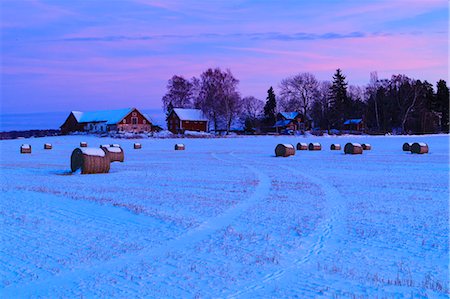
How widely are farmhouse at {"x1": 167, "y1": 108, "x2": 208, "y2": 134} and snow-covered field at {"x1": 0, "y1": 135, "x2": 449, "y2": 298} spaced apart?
7971 cm

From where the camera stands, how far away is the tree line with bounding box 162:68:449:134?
91.4m

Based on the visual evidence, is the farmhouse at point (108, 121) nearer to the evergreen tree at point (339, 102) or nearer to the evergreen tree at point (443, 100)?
the evergreen tree at point (339, 102)

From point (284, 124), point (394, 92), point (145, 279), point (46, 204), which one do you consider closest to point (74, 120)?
point (284, 124)

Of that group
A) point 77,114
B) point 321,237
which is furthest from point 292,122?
point 321,237

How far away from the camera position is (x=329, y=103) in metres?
110

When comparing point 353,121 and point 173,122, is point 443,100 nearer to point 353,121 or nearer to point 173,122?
point 353,121

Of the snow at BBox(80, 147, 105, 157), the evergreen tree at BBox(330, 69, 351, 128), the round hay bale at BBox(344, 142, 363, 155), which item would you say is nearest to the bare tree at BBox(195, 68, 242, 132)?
the evergreen tree at BBox(330, 69, 351, 128)

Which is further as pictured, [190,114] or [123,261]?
[190,114]

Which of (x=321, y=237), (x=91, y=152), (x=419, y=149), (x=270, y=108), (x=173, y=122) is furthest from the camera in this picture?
(x=270, y=108)

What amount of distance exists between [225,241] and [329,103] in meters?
104

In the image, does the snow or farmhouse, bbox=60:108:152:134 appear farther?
farmhouse, bbox=60:108:152:134

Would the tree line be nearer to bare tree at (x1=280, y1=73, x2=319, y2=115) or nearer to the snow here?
bare tree at (x1=280, y1=73, x2=319, y2=115)

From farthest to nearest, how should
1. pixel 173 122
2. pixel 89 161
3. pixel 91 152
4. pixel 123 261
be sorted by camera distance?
pixel 173 122
pixel 91 152
pixel 89 161
pixel 123 261

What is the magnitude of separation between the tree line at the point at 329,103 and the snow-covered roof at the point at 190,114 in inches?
55.9
